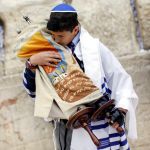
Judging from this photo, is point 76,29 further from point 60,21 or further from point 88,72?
point 88,72

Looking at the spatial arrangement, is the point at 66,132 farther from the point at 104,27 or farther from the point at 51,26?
the point at 104,27

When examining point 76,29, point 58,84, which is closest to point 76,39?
point 76,29

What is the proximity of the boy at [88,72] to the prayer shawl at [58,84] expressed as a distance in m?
0.04

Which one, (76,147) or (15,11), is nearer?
(76,147)

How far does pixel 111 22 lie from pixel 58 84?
134cm

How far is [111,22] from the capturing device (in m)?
4.46

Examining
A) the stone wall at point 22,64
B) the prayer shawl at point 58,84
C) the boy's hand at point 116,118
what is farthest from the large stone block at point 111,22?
the boy's hand at point 116,118

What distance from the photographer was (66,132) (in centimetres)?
351

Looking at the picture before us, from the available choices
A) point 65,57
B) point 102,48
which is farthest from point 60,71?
point 102,48

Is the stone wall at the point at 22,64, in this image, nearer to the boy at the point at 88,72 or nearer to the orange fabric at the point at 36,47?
the boy at the point at 88,72

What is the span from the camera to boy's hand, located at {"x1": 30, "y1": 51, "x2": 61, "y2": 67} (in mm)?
3299

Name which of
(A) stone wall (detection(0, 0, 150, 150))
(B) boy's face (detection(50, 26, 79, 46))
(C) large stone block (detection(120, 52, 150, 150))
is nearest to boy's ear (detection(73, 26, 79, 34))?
(B) boy's face (detection(50, 26, 79, 46))

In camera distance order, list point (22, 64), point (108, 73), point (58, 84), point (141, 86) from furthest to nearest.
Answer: point (141, 86), point (22, 64), point (108, 73), point (58, 84)

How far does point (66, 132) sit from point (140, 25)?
4.53 ft
